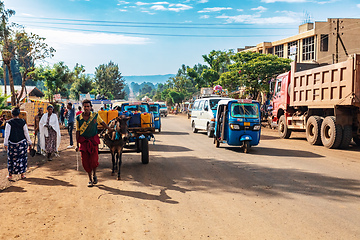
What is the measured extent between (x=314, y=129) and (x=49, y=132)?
11.4 m

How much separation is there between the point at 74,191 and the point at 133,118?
3.28 meters

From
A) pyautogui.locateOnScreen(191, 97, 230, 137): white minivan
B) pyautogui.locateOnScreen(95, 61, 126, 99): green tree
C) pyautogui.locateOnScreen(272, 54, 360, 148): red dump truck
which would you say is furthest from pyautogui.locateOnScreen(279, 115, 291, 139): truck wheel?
pyautogui.locateOnScreen(95, 61, 126, 99): green tree

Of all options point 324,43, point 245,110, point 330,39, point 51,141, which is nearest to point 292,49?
point 324,43

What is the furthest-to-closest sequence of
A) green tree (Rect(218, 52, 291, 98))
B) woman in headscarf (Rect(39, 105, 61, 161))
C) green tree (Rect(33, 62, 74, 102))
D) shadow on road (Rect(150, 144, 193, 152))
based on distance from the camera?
1. green tree (Rect(33, 62, 74, 102))
2. green tree (Rect(218, 52, 291, 98))
3. shadow on road (Rect(150, 144, 193, 152))
4. woman in headscarf (Rect(39, 105, 61, 161))

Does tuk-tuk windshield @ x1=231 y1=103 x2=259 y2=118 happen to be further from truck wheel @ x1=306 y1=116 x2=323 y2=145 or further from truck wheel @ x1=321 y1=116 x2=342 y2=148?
truck wheel @ x1=306 y1=116 x2=323 y2=145

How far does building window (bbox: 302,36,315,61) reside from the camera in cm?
3881

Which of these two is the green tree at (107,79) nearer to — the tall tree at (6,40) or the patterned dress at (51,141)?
the tall tree at (6,40)

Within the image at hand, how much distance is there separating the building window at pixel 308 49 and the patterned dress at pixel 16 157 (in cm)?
3660

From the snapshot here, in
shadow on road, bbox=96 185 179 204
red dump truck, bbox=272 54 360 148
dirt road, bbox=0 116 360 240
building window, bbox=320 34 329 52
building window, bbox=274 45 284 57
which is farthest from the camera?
building window, bbox=274 45 284 57

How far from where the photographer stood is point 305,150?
1392cm

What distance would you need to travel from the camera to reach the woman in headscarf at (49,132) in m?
11.0

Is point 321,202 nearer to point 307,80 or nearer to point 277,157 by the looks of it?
point 277,157

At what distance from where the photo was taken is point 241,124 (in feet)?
43.5

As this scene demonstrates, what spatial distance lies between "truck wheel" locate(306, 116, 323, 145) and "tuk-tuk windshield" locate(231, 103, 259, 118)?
355 centimetres
